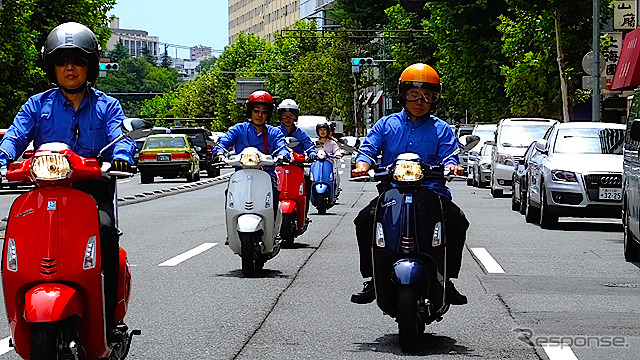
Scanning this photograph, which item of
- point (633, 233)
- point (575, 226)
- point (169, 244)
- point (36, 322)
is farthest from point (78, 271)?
point (575, 226)

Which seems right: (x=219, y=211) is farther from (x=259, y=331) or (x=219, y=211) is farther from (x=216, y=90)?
(x=216, y=90)

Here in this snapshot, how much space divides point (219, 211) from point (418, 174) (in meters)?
17.0

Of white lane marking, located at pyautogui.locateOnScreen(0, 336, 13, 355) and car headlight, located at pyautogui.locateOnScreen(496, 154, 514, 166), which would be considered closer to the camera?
white lane marking, located at pyautogui.locateOnScreen(0, 336, 13, 355)

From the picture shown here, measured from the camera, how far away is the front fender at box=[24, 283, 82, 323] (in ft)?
19.6

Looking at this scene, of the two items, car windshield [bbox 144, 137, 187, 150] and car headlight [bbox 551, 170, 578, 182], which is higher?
car headlight [bbox 551, 170, 578, 182]

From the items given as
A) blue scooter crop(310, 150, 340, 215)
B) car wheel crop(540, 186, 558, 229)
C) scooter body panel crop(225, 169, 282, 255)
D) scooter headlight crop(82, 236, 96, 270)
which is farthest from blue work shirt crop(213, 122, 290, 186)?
blue scooter crop(310, 150, 340, 215)

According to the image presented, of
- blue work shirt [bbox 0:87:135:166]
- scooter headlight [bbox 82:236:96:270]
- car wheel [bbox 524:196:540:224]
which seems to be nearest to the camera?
scooter headlight [bbox 82:236:96:270]

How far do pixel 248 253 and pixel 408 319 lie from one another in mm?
4722

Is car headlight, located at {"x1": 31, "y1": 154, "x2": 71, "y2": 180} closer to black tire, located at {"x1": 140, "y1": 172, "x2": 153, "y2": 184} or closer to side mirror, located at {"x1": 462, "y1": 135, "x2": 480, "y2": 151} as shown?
side mirror, located at {"x1": 462, "y1": 135, "x2": 480, "y2": 151}

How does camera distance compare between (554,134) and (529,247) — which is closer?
(529,247)

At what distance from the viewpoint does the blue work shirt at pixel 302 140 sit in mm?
15328

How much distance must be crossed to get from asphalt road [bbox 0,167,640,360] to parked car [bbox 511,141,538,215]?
4721 mm

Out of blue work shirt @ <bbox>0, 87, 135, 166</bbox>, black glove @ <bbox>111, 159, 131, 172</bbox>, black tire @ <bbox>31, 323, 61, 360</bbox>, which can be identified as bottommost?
black tire @ <bbox>31, 323, 61, 360</bbox>

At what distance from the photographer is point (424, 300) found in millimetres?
7957
